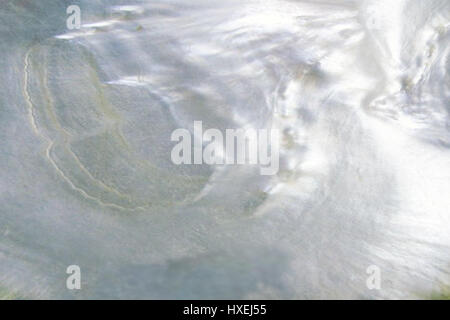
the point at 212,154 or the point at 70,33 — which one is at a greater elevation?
the point at 70,33

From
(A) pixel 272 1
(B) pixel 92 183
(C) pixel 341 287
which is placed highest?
(A) pixel 272 1

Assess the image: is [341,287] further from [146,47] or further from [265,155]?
[146,47]

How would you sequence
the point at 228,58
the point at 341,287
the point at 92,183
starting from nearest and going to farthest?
the point at 341,287
the point at 92,183
the point at 228,58

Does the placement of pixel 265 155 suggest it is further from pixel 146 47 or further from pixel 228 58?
pixel 146 47

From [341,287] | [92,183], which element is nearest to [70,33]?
[92,183]

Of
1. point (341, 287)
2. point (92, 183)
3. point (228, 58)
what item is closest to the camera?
point (341, 287)

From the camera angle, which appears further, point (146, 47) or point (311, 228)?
point (146, 47)
